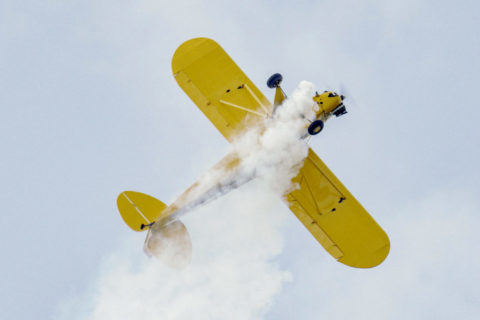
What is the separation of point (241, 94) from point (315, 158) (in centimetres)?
311

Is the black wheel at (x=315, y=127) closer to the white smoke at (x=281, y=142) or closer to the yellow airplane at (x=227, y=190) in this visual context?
the white smoke at (x=281, y=142)

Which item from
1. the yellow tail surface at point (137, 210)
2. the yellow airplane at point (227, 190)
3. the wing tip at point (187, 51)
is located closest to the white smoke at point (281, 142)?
the yellow airplane at point (227, 190)

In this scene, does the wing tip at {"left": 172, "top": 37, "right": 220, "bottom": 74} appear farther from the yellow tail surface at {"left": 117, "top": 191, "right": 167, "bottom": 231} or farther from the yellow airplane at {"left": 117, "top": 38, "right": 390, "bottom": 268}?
the yellow tail surface at {"left": 117, "top": 191, "right": 167, "bottom": 231}

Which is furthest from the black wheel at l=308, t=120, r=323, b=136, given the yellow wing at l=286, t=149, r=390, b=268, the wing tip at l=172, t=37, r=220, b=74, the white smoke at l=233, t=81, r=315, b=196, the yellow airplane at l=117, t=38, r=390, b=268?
the wing tip at l=172, t=37, r=220, b=74

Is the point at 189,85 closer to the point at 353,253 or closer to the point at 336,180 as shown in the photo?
the point at 336,180

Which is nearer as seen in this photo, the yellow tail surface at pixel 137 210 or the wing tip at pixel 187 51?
the yellow tail surface at pixel 137 210

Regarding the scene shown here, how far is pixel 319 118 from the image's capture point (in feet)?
64.2

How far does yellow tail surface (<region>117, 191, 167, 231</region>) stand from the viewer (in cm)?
2044

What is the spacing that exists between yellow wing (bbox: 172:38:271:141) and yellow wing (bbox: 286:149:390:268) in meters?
2.59

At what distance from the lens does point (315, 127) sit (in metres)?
18.8

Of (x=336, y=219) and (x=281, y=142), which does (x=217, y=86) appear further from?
(x=336, y=219)

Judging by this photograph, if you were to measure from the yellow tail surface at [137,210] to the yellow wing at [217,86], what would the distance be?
3.27 meters

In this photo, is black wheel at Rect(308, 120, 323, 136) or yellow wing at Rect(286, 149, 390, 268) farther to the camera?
yellow wing at Rect(286, 149, 390, 268)

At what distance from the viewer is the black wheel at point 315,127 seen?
18719mm
